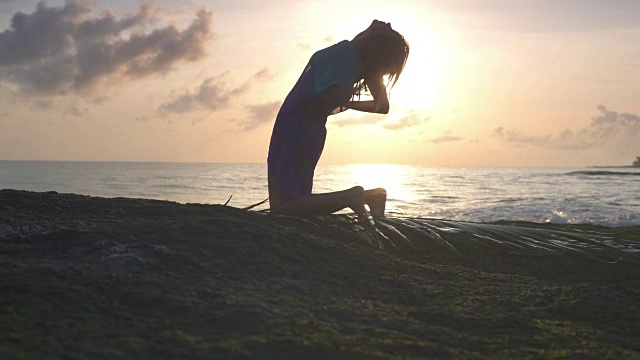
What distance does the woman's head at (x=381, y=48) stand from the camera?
12.1ft

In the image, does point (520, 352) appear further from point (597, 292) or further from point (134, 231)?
point (134, 231)

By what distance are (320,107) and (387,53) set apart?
0.55 meters

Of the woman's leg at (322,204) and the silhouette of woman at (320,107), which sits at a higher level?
the silhouette of woman at (320,107)

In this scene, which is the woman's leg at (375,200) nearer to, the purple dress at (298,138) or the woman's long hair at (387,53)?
the purple dress at (298,138)

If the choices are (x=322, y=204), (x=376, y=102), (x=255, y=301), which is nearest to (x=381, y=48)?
(x=376, y=102)

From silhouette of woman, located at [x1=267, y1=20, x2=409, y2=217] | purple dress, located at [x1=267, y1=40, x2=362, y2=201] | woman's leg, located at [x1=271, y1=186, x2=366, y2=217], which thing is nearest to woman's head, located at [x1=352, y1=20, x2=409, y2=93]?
silhouette of woman, located at [x1=267, y1=20, x2=409, y2=217]

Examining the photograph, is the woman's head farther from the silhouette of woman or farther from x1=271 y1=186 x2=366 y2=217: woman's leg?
x1=271 y1=186 x2=366 y2=217: woman's leg

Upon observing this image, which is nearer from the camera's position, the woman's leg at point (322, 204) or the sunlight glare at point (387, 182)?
the woman's leg at point (322, 204)

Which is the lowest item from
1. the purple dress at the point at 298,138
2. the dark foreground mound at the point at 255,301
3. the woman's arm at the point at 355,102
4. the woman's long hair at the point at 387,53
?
the dark foreground mound at the point at 255,301

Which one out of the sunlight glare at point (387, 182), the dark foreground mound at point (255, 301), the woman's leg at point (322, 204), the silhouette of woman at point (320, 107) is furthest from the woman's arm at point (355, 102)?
the sunlight glare at point (387, 182)

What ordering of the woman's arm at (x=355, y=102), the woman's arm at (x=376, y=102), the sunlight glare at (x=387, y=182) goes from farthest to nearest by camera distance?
the sunlight glare at (x=387, y=182) → the woman's arm at (x=376, y=102) → the woman's arm at (x=355, y=102)

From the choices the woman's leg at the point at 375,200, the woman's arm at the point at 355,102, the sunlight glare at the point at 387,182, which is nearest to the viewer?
the woman's arm at the point at 355,102

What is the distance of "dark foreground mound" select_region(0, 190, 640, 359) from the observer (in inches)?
54.2

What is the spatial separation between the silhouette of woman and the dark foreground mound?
889 millimetres
